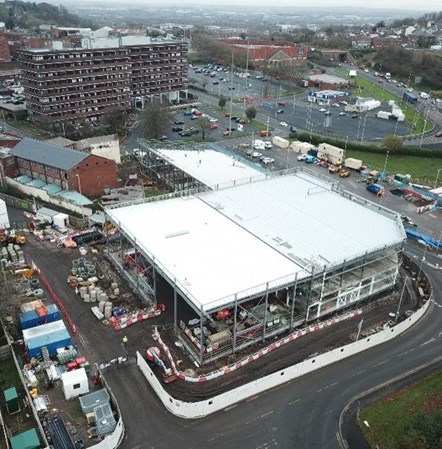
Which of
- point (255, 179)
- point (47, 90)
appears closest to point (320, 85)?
point (47, 90)

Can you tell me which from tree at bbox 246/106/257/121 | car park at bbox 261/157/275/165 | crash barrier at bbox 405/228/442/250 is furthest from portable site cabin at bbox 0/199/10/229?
tree at bbox 246/106/257/121

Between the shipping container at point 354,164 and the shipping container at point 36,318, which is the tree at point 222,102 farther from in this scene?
the shipping container at point 36,318

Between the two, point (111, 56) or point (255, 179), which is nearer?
point (255, 179)

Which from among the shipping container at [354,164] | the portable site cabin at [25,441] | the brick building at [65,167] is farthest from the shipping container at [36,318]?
the shipping container at [354,164]

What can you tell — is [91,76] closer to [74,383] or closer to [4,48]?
[4,48]

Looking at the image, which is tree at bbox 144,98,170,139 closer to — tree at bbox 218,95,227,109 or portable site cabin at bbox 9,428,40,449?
tree at bbox 218,95,227,109

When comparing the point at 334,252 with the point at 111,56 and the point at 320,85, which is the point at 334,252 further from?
the point at 320,85
